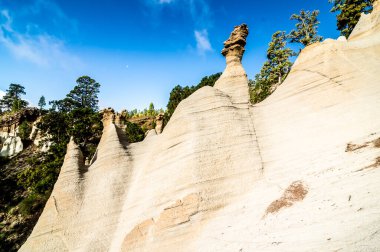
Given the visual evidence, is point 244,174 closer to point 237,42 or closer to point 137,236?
point 137,236

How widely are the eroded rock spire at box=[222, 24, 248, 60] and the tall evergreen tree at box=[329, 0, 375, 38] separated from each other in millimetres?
20857

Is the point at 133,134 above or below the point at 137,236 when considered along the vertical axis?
→ above

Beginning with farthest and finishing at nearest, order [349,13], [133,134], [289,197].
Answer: [133,134]
[349,13]
[289,197]

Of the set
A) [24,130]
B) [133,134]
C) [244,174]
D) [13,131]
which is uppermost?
[13,131]

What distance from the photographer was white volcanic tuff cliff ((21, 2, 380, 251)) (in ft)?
17.5

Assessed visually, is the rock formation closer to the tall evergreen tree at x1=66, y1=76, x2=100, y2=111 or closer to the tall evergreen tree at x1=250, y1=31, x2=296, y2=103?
the tall evergreen tree at x1=66, y1=76, x2=100, y2=111

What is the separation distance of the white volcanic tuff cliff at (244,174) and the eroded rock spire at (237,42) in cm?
90

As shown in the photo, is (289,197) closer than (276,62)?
Yes

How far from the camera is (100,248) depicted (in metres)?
8.20

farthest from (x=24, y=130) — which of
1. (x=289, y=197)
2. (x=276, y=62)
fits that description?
(x=289, y=197)

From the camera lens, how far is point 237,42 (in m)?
12.1

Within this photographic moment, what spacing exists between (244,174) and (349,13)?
27985mm

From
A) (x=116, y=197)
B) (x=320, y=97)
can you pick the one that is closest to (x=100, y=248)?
(x=116, y=197)

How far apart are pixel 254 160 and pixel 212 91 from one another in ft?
10.2
